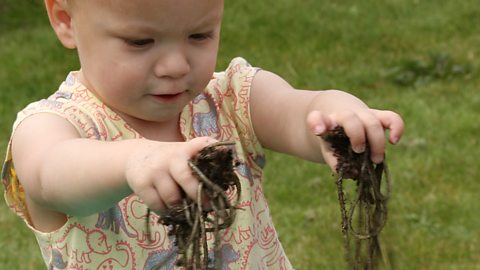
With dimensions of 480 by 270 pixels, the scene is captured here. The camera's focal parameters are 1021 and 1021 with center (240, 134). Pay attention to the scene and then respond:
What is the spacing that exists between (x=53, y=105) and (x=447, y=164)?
10.2 feet

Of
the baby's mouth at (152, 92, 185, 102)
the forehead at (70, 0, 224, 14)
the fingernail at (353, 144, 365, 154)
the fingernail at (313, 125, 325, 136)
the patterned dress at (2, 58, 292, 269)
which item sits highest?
the forehead at (70, 0, 224, 14)

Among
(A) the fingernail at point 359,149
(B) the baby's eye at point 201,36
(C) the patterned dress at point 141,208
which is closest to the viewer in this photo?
(A) the fingernail at point 359,149

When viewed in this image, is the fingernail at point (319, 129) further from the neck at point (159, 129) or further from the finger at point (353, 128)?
the neck at point (159, 129)

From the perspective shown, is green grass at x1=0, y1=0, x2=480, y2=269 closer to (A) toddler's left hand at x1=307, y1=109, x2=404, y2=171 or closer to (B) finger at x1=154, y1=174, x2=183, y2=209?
(A) toddler's left hand at x1=307, y1=109, x2=404, y2=171

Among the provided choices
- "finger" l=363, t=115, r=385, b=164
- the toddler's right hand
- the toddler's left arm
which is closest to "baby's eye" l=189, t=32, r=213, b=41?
the toddler's left arm

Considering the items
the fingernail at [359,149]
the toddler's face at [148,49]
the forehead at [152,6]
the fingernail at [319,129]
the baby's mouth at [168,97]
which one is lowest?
the fingernail at [359,149]

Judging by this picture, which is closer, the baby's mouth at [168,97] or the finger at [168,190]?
the finger at [168,190]

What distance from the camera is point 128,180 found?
6.14ft

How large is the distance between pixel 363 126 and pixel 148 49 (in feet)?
1.71

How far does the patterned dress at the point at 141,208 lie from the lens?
8.24 feet

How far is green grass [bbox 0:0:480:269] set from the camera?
4453 mm

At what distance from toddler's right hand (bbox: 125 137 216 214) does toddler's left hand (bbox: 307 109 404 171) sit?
417mm

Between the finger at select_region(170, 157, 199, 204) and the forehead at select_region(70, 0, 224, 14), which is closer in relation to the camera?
the finger at select_region(170, 157, 199, 204)

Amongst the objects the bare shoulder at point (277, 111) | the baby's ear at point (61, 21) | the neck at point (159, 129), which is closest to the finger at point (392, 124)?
the bare shoulder at point (277, 111)
